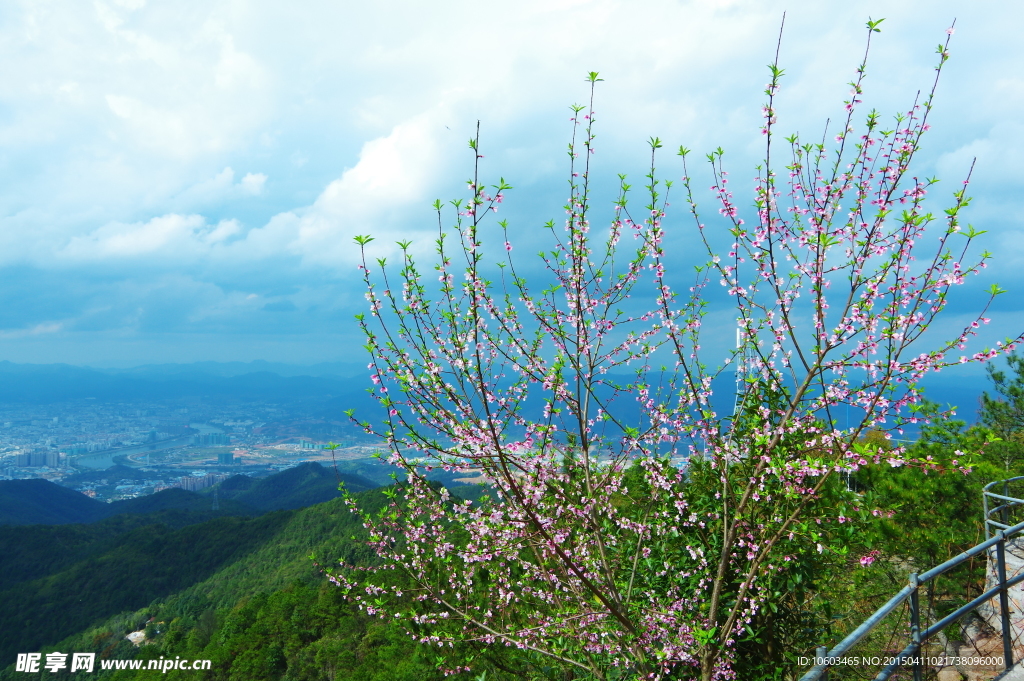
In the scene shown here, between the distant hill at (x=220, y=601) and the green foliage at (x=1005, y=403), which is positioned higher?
the green foliage at (x=1005, y=403)

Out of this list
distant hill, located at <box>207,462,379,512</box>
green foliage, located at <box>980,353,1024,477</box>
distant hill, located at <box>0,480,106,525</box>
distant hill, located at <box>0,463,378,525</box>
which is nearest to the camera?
green foliage, located at <box>980,353,1024,477</box>

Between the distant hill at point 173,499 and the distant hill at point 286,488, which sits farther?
the distant hill at point 286,488

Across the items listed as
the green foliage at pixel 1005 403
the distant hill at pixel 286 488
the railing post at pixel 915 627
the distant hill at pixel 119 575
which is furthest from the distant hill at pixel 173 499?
the railing post at pixel 915 627

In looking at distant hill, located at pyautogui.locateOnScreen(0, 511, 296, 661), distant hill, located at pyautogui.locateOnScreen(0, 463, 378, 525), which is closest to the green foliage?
distant hill, located at pyautogui.locateOnScreen(0, 511, 296, 661)

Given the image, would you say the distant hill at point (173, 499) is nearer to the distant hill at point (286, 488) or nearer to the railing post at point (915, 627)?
the distant hill at point (286, 488)

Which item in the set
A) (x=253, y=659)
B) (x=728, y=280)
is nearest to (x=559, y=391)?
(x=728, y=280)

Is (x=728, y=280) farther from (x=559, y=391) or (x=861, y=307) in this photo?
(x=559, y=391)

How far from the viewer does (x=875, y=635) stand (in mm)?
8312

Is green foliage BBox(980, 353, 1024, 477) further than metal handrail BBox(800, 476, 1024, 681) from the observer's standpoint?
Yes

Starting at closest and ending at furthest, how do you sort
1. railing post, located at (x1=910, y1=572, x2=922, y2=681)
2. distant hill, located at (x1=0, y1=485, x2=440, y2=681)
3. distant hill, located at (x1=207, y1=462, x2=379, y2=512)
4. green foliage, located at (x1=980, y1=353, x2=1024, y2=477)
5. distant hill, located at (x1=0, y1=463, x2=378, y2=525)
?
1. railing post, located at (x1=910, y1=572, x2=922, y2=681)
2. green foliage, located at (x1=980, y1=353, x2=1024, y2=477)
3. distant hill, located at (x1=0, y1=485, x2=440, y2=681)
4. distant hill, located at (x1=0, y1=463, x2=378, y2=525)
5. distant hill, located at (x1=207, y1=462, x2=379, y2=512)

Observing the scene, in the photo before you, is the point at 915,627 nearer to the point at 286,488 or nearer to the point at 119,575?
the point at 119,575

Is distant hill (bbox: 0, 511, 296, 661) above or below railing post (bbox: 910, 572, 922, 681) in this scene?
below

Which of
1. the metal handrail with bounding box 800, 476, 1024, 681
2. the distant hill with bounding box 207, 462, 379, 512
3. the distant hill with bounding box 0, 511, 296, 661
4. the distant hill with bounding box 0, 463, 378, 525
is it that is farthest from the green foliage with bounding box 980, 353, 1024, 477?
the distant hill with bounding box 207, 462, 379, 512

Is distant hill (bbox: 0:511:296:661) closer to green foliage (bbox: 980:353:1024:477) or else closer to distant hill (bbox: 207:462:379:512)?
distant hill (bbox: 207:462:379:512)
